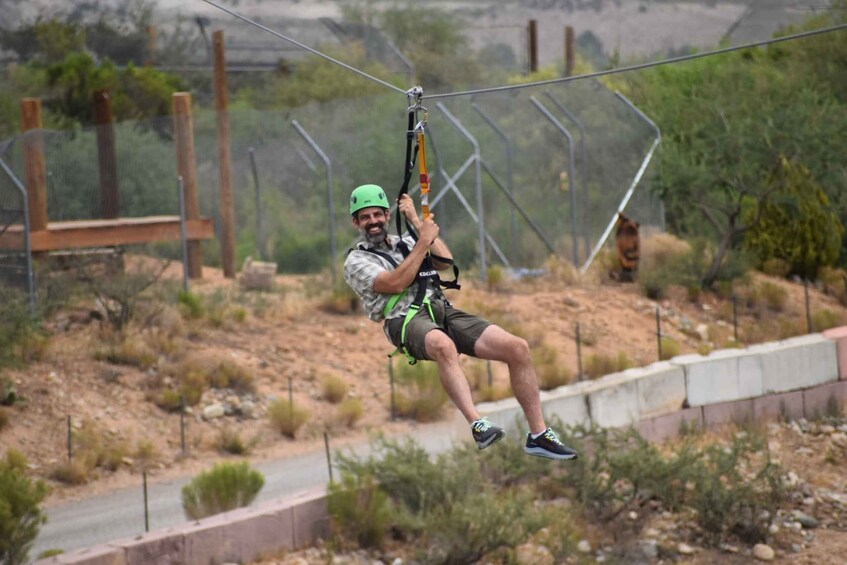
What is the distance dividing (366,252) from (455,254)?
17.3 m

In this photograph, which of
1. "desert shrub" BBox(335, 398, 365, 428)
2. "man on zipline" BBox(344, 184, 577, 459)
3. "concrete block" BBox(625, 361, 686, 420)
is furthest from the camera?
"concrete block" BBox(625, 361, 686, 420)

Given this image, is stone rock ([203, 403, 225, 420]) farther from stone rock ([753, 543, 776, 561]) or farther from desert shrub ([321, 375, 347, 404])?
stone rock ([753, 543, 776, 561])

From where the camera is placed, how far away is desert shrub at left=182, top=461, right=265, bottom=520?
1653cm

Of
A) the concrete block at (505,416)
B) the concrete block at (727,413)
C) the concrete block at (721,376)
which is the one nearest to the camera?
the concrete block at (505,416)

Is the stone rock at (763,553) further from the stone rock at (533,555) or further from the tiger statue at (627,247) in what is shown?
the tiger statue at (627,247)

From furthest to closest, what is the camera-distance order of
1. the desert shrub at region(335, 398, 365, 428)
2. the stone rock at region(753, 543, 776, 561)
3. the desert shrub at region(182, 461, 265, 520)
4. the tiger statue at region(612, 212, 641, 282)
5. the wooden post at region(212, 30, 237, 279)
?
the tiger statue at region(612, 212, 641, 282) → the wooden post at region(212, 30, 237, 279) → the desert shrub at region(335, 398, 365, 428) → the stone rock at region(753, 543, 776, 561) → the desert shrub at region(182, 461, 265, 520)

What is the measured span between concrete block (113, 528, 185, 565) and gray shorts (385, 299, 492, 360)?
644 cm

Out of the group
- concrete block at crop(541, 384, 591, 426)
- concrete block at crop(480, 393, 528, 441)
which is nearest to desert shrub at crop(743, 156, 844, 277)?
concrete block at crop(541, 384, 591, 426)

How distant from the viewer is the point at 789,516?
66.5 feet

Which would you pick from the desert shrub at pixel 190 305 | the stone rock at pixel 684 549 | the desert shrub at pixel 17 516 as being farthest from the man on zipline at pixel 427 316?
the desert shrub at pixel 190 305

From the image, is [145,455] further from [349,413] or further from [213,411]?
[349,413]

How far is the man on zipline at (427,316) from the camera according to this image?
29.3 feet

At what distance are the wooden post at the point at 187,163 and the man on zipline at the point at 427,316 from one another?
16.0 metres

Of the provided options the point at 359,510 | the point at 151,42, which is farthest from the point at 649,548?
the point at 151,42
